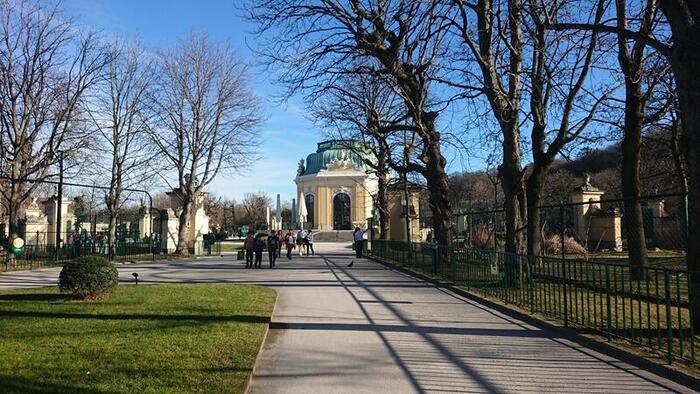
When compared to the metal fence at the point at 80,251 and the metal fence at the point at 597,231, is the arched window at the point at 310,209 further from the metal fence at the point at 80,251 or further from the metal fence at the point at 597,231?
the metal fence at the point at 597,231

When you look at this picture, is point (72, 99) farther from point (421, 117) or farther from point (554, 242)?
point (554, 242)

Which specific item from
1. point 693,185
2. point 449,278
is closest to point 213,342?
point 693,185

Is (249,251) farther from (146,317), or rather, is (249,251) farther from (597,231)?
(146,317)

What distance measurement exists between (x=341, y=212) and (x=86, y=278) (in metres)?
65.8

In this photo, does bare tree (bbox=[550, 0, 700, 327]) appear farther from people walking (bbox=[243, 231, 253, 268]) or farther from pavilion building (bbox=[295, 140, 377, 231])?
pavilion building (bbox=[295, 140, 377, 231])

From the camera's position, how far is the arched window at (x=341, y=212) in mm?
76438

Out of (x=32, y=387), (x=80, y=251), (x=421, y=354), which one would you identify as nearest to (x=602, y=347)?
(x=421, y=354)

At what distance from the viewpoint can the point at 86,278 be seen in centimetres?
1147

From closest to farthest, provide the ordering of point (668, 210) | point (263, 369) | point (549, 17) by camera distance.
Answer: point (263, 369), point (549, 17), point (668, 210)

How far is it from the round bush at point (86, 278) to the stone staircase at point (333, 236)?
188ft

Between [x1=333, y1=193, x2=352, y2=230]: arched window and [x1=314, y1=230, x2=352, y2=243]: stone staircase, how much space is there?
5353 mm

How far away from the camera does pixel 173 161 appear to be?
37469 millimetres

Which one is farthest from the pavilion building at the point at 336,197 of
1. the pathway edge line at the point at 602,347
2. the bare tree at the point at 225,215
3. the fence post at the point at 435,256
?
the pathway edge line at the point at 602,347

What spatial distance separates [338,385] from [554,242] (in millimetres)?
19930
